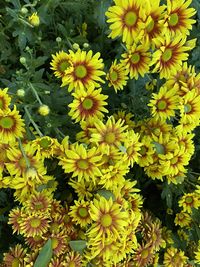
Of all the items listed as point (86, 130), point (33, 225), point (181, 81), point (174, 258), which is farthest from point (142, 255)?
point (181, 81)

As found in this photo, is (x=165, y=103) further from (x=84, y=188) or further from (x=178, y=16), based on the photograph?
(x=84, y=188)

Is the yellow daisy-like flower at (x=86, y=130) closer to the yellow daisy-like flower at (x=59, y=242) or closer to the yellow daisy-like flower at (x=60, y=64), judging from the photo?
the yellow daisy-like flower at (x=60, y=64)

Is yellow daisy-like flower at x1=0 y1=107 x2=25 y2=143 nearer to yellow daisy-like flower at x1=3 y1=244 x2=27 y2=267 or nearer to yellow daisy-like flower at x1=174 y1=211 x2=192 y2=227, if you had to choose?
yellow daisy-like flower at x1=3 y1=244 x2=27 y2=267

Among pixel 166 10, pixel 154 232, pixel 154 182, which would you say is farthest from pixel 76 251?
pixel 166 10

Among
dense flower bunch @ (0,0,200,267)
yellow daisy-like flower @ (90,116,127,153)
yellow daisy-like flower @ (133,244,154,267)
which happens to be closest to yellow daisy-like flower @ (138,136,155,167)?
dense flower bunch @ (0,0,200,267)

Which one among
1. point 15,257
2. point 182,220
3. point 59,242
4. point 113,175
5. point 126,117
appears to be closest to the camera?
point 113,175

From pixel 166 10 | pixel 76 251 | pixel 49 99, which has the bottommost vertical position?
pixel 76 251

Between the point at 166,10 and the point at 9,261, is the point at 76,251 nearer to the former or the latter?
the point at 9,261
